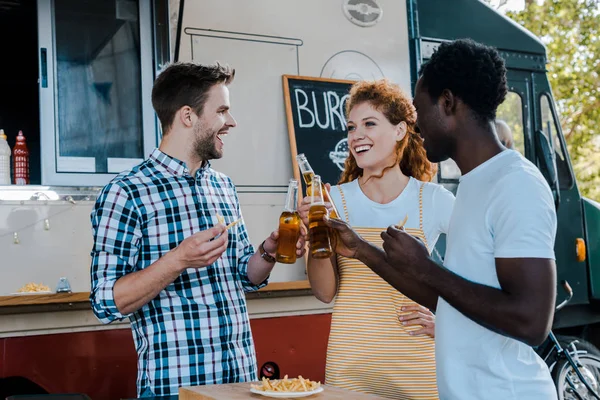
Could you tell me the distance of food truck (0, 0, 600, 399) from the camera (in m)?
3.31

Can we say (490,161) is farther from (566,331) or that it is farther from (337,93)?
(566,331)

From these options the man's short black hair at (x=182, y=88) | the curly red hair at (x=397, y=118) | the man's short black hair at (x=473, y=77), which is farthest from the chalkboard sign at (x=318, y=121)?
the man's short black hair at (x=473, y=77)

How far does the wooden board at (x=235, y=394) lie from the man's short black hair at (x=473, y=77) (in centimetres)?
85

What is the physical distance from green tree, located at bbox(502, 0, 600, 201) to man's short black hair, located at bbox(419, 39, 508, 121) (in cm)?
1608

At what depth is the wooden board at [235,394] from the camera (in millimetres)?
2100

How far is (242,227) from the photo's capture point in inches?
121

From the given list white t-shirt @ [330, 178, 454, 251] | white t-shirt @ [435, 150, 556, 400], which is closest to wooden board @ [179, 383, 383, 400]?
white t-shirt @ [435, 150, 556, 400]

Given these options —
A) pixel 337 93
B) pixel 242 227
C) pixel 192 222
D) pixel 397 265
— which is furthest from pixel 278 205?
pixel 397 265

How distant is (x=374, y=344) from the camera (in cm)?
264

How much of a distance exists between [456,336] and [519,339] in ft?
0.56

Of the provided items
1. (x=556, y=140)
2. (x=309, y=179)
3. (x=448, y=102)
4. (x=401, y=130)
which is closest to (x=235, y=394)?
(x=309, y=179)

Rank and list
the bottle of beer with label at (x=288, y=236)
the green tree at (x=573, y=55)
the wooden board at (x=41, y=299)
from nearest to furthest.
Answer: the bottle of beer with label at (x=288, y=236)
the wooden board at (x=41, y=299)
the green tree at (x=573, y=55)

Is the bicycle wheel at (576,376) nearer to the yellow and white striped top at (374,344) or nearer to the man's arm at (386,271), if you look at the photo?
the yellow and white striped top at (374,344)

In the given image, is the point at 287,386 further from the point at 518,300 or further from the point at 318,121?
the point at 318,121
